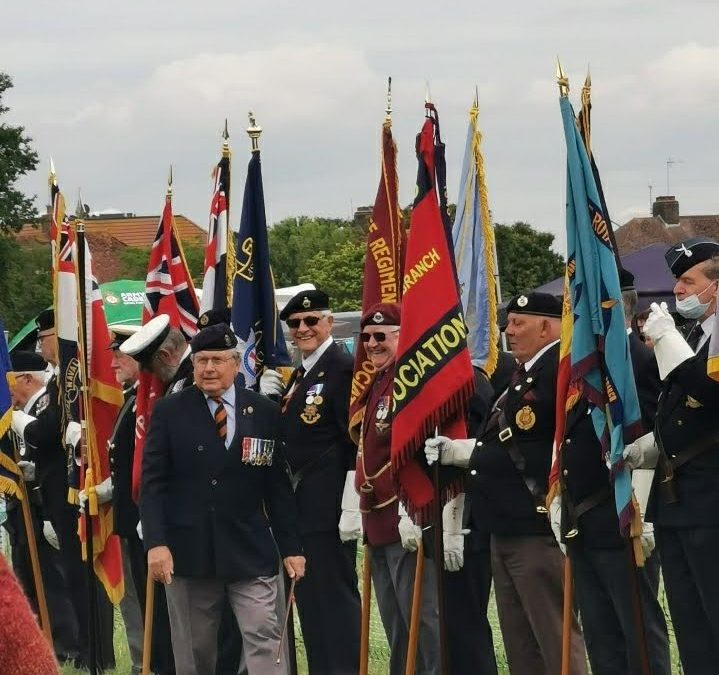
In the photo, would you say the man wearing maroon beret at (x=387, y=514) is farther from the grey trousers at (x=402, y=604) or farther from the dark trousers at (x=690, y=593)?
the dark trousers at (x=690, y=593)

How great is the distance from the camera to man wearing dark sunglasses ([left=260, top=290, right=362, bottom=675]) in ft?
27.5

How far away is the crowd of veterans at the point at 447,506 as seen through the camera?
6328 millimetres

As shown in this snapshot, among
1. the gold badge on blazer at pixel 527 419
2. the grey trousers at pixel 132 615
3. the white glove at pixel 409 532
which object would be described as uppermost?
the gold badge on blazer at pixel 527 419

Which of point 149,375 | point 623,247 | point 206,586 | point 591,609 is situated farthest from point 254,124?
point 623,247

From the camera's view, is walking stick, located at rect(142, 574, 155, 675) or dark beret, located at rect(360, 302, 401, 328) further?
walking stick, located at rect(142, 574, 155, 675)

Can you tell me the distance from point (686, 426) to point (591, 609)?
3.66ft

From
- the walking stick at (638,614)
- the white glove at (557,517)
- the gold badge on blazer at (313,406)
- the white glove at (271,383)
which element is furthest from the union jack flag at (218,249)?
the walking stick at (638,614)

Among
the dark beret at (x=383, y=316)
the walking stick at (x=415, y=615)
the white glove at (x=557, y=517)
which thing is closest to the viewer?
the white glove at (x=557, y=517)

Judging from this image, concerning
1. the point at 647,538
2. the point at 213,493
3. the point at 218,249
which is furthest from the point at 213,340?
the point at 218,249

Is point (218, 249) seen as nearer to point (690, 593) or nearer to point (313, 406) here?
point (313, 406)

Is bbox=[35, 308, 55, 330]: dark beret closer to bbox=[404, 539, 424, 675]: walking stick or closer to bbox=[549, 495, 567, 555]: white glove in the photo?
bbox=[404, 539, 424, 675]: walking stick

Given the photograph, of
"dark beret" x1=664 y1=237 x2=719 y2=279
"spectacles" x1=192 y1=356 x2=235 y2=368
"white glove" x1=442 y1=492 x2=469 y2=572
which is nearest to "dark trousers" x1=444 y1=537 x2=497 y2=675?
"white glove" x1=442 y1=492 x2=469 y2=572

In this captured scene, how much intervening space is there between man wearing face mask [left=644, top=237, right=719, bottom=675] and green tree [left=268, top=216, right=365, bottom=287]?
50.7m

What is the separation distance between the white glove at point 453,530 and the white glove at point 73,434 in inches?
109
